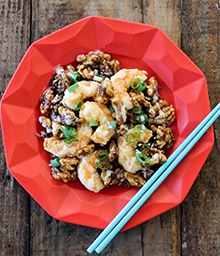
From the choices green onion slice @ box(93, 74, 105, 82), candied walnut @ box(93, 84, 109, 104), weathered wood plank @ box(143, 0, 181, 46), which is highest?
weathered wood plank @ box(143, 0, 181, 46)

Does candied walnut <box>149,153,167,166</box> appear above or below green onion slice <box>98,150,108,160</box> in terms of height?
below

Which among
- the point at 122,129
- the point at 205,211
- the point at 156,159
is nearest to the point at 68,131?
the point at 122,129

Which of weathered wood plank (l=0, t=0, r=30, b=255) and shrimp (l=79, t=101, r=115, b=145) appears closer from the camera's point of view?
shrimp (l=79, t=101, r=115, b=145)

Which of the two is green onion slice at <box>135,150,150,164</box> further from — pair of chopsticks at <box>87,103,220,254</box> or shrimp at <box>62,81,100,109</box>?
shrimp at <box>62,81,100,109</box>

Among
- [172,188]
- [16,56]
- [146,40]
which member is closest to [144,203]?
[172,188]

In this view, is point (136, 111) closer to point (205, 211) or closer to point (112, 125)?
point (112, 125)

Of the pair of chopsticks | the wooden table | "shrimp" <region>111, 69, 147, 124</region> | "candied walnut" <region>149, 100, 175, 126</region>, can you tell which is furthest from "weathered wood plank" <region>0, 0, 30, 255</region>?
"candied walnut" <region>149, 100, 175, 126</region>

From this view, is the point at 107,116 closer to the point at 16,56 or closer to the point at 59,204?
the point at 59,204
